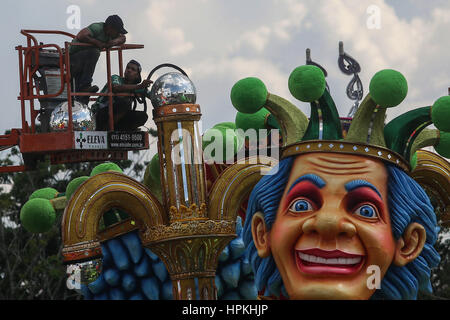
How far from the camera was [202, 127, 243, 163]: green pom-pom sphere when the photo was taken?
9641 millimetres

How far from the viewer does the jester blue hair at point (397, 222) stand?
7.64 m

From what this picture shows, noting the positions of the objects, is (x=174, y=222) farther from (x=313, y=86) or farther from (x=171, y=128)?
(x=313, y=86)

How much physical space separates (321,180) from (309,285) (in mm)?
825

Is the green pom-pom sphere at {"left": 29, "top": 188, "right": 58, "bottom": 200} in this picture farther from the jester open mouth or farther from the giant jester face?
the jester open mouth

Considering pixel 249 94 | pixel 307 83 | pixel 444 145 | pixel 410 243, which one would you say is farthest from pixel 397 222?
pixel 249 94

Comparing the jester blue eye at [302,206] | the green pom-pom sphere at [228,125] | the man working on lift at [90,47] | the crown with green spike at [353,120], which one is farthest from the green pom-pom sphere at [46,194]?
the jester blue eye at [302,206]

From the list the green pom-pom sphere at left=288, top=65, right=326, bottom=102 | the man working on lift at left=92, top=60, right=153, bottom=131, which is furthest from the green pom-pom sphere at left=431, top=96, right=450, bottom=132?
the man working on lift at left=92, top=60, right=153, bottom=131

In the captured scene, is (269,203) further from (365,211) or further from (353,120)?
(353,120)

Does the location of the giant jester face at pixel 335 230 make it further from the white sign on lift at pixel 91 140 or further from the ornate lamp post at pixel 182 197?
the white sign on lift at pixel 91 140

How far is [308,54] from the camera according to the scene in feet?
30.2

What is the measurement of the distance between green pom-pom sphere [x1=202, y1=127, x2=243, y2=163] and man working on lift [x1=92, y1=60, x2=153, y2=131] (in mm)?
759

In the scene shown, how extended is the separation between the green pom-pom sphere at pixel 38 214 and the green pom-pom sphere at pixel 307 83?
147 inches
